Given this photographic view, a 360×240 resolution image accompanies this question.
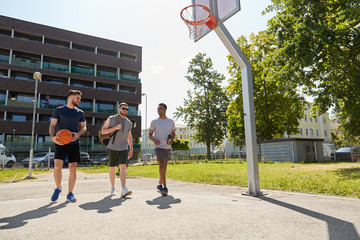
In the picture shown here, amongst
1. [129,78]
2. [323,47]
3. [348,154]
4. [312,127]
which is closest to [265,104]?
[348,154]

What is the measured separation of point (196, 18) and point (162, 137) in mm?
3092

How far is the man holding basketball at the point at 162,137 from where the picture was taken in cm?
524

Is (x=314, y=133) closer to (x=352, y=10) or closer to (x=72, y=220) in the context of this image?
(x=352, y=10)

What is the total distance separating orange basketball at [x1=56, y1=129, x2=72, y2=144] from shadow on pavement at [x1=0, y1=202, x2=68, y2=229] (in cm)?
104

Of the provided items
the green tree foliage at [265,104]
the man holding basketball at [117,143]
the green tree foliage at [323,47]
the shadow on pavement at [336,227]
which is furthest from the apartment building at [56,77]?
the shadow on pavement at [336,227]

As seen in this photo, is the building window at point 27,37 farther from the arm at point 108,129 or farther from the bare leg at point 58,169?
the bare leg at point 58,169

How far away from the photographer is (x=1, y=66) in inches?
1248

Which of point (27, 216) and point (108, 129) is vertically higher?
point (108, 129)

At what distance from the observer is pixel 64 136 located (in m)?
4.19

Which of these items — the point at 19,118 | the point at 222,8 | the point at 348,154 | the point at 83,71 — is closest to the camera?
the point at 222,8

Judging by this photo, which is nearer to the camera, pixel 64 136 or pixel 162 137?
pixel 64 136

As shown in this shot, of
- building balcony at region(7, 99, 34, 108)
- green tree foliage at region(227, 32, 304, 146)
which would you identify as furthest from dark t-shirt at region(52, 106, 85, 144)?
building balcony at region(7, 99, 34, 108)

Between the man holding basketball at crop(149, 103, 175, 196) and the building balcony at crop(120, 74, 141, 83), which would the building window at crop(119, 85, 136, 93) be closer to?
the building balcony at crop(120, 74, 141, 83)

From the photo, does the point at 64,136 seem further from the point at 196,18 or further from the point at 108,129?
the point at 196,18
